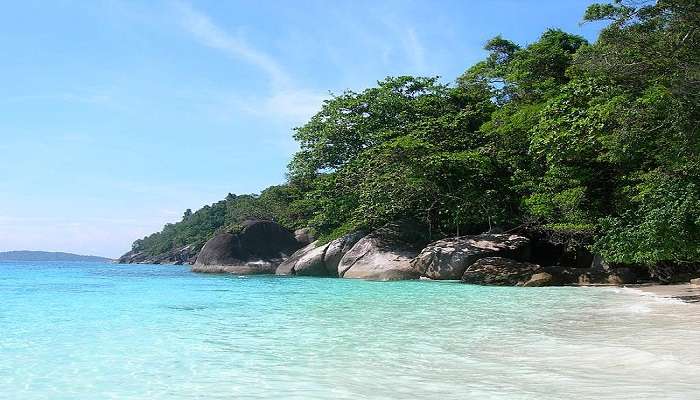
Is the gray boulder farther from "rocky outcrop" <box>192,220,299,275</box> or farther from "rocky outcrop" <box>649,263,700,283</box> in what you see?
"rocky outcrop" <box>192,220,299,275</box>

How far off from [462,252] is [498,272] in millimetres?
1878

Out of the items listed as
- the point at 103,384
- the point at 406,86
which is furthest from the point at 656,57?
the point at 406,86

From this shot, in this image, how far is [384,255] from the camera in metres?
20.2

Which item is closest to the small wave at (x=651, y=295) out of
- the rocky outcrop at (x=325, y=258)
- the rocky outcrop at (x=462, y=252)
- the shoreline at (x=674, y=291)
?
the shoreline at (x=674, y=291)

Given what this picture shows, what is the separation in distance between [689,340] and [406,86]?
21010 mm

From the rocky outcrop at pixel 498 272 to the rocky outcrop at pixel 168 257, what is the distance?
160ft

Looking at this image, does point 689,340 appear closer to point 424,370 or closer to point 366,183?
point 424,370

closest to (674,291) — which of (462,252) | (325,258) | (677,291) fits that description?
(677,291)

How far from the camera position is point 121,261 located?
100438 mm

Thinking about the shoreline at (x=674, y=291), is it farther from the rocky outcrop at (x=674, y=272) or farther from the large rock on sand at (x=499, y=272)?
the large rock on sand at (x=499, y=272)

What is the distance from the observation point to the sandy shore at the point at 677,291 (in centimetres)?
1090

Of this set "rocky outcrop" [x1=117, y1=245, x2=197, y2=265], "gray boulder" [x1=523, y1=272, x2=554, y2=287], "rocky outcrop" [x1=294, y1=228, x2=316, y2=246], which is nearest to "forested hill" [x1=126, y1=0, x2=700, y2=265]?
"gray boulder" [x1=523, y1=272, x2=554, y2=287]

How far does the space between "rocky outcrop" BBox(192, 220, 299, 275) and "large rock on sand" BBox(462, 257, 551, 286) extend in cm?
1282

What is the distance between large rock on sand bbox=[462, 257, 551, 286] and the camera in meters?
15.6
